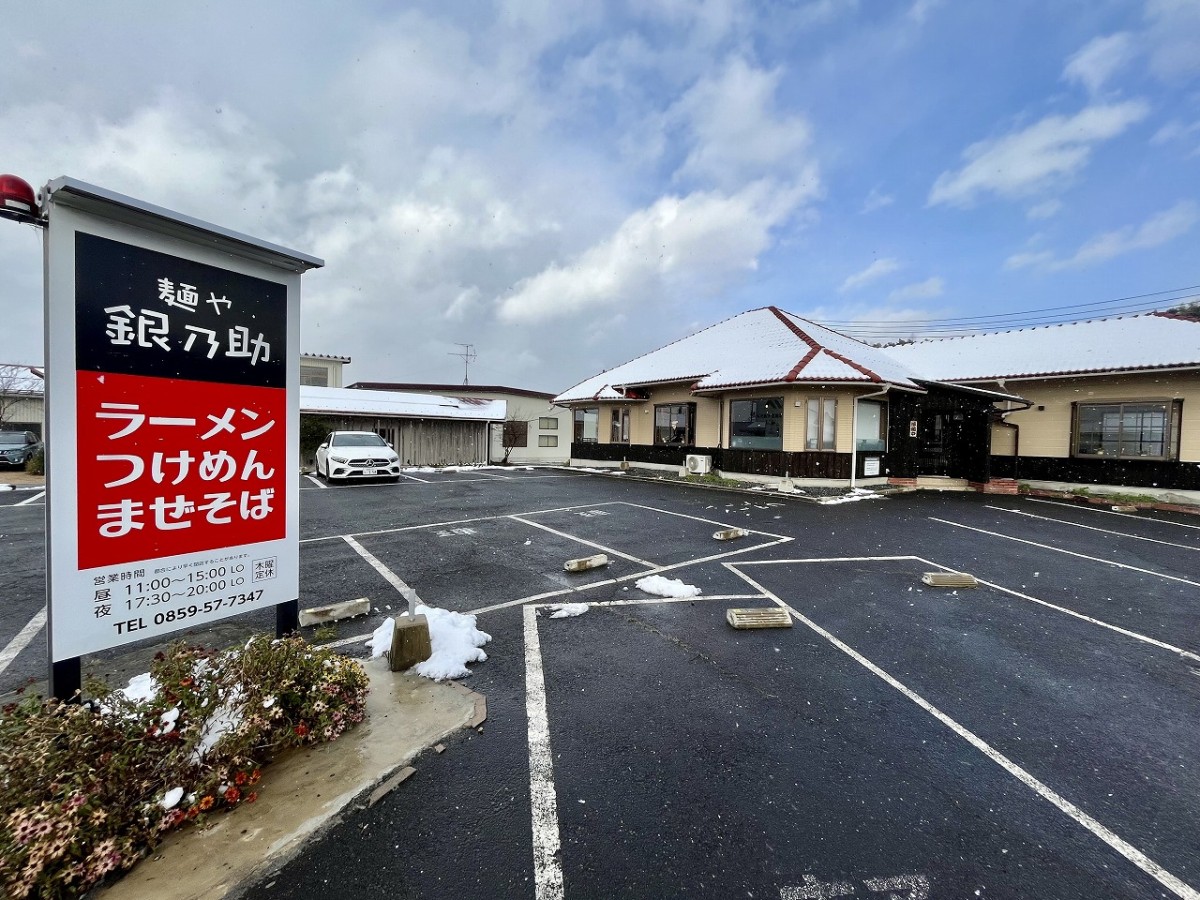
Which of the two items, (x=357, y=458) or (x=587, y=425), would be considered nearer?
(x=357, y=458)

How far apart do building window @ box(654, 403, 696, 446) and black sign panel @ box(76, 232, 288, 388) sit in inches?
588

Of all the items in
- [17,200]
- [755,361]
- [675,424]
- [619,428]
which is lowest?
[619,428]

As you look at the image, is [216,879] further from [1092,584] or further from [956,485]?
[956,485]

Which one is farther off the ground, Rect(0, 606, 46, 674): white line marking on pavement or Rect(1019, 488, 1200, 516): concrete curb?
Rect(1019, 488, 1200, 516): concrete curb

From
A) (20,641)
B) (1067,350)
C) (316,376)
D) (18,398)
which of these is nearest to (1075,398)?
(1067,350)

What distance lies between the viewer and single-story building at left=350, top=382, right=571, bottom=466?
2720 centimetres

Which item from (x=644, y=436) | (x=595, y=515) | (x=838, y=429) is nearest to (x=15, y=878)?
(x=595, y=515)

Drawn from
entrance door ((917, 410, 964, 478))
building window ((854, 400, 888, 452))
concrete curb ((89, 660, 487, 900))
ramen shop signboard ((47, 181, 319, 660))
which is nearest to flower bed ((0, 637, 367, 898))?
concrete curb ((89, 660, 487, 900))

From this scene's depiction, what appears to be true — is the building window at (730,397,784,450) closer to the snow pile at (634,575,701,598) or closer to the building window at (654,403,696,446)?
the building window at (654,403,696,446)

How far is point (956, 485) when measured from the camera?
1523 cm

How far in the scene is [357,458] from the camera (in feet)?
46.2

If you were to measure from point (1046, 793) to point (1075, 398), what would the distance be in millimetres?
16534

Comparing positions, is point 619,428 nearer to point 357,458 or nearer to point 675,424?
point 675,424

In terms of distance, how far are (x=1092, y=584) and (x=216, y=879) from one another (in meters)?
8.31
